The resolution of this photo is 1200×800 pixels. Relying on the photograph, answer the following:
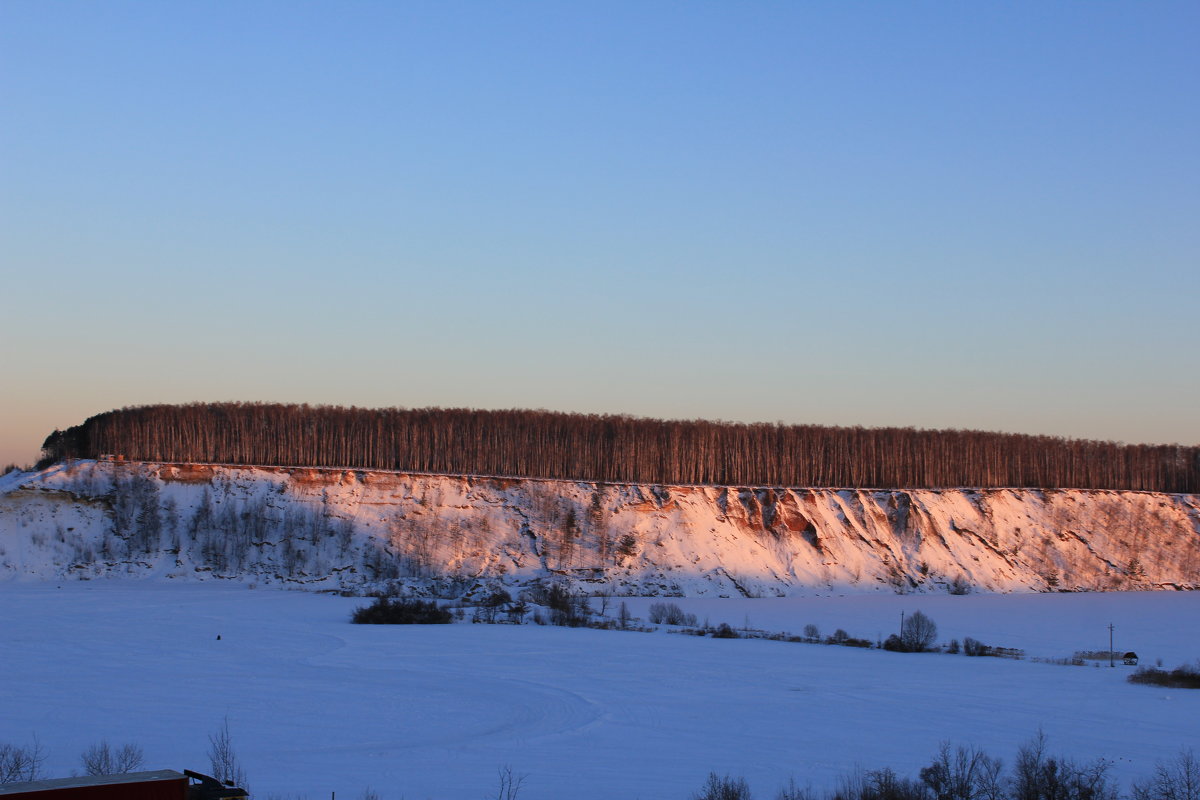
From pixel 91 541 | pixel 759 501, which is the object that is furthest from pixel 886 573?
pixel 91 541

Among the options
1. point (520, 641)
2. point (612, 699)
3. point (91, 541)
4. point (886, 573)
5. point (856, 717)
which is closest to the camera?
point (856, 717)

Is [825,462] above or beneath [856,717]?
above

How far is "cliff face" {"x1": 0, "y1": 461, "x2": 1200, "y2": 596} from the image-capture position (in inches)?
2092

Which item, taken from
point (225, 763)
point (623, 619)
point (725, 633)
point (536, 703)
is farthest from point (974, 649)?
point (225, 763)

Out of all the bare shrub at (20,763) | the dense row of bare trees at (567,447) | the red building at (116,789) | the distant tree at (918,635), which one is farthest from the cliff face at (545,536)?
the red building at (116,789)

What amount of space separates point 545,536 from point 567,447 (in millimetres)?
8468

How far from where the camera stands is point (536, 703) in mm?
22297

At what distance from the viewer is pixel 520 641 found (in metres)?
33.0

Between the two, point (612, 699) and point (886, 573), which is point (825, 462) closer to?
point (886, 573)

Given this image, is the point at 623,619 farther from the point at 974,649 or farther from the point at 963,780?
the point at 963,780

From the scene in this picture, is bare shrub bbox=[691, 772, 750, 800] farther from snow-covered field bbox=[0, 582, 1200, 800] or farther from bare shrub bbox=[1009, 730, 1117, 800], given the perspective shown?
bare shrub bbox=[1009, 730, 1117, 800]

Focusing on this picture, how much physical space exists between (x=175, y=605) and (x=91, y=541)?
1387cm

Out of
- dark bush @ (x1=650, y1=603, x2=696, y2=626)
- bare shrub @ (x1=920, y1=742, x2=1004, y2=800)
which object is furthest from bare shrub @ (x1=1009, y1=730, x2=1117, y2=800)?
dark bush @ (x1=650, y1=603, x2=696, y2=626)

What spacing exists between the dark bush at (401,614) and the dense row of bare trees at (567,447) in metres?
23.0
